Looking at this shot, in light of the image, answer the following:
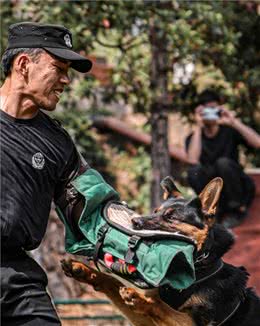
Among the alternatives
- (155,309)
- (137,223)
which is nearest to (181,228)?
(155,309)

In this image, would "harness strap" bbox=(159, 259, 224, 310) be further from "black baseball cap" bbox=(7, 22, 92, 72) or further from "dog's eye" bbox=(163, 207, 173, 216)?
"black baseball cap" bbox=(7, 22, 92, 72)

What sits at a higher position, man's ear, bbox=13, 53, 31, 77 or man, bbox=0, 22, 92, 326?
man's ear, bbox=13, 53, 31, 77

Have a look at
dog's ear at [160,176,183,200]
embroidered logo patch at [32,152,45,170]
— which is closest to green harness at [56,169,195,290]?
embroidered logo patch at [32,152,45,170]

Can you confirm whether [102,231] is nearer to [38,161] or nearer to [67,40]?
[38,161]

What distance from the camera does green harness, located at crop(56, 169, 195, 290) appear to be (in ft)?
11.3

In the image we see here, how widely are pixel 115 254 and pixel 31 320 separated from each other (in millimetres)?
513

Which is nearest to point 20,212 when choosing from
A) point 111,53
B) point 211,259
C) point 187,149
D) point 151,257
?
point 151,257

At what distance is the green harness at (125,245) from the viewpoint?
3457mm

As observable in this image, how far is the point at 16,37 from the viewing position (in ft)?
11.4

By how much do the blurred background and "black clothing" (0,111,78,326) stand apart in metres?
4.19

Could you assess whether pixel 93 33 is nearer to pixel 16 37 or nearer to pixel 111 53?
pixel 111 53

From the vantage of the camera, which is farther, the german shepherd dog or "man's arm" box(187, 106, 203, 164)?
"man's arm" box(187, 106, 203, 164)

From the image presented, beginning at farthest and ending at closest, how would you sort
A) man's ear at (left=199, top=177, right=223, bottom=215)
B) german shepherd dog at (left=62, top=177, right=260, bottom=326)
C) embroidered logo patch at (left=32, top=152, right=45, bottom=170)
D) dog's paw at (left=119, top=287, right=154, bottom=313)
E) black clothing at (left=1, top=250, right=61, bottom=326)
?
man's ear at (left=199, top=177, right=223, bottom=215) → german shepherd dog at (left=62, top=177, right=260, bottom=326) → dog's paw at (left=119, top=287, right=154, bottom=313) → embroidered logo patch at (left=32, top=152, right=45, bottom=170) → black clothing at (left=1, top=250, right=61, bottom=326)

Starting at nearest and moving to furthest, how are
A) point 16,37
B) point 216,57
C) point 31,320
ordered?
point 31,320 → point 16,37 → point 216,57
